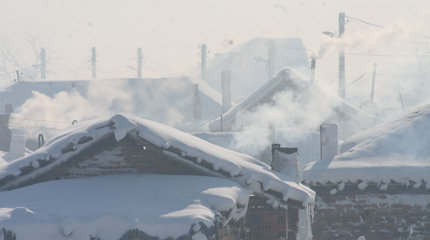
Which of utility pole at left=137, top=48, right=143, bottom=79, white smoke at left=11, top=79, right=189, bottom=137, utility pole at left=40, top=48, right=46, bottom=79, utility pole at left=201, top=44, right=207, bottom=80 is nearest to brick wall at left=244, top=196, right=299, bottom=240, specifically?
white smoke at left=11, top=79, right=189, bottom=137

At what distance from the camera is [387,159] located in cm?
1062

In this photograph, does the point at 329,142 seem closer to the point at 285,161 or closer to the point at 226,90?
the point at 285,161

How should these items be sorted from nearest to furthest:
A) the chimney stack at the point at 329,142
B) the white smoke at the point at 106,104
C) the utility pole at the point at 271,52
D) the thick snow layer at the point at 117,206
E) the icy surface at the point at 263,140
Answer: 1. the thick snow layer at the point at 117,206
2. the chimney stack at the point at 329,142
3. the icy surface at the point at 263,140
4. the white smoke at the point at 106,104
5. the utility pole at the point at 271,52

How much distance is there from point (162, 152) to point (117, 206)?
1.39 metres

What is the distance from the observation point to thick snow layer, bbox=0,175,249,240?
5.32m

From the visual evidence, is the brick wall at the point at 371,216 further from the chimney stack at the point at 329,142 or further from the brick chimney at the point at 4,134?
the brick chimney at the point at 4,134

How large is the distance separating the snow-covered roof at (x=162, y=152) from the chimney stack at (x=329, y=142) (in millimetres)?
4749

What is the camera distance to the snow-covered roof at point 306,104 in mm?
23688

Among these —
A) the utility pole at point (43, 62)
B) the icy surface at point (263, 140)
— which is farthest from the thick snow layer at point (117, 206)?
the utility pole at point (43, 62)

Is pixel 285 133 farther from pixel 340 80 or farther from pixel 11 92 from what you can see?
pixel 11 92

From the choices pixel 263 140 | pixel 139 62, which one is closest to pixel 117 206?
pixel 263 140

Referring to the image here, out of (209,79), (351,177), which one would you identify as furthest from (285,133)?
(209,79)

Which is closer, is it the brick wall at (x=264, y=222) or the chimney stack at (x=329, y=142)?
the brick wall at (x=264, y=222)

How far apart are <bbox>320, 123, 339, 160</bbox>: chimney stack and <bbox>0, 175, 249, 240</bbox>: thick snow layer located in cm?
554
